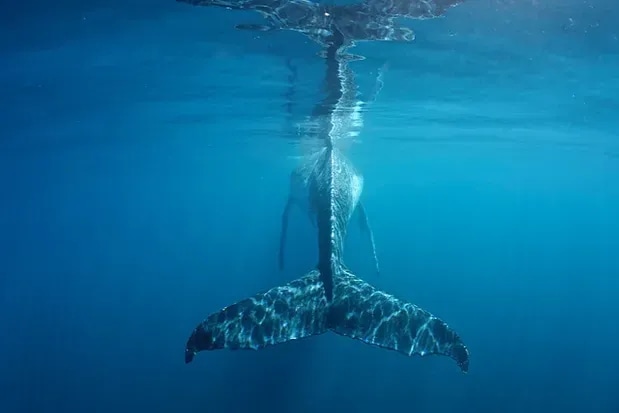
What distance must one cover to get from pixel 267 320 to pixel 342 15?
7.24 metres

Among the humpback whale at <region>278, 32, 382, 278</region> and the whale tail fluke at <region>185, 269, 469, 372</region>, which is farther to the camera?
the humpback whale at <region>278, 32, 382, 278</region>

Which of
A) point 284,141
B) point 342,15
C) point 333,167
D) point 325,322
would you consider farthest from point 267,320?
point 284,141

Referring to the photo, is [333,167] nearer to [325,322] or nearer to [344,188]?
[344,188]

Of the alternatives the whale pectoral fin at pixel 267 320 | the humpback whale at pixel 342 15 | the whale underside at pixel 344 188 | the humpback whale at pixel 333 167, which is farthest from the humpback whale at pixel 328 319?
the whale underside at pixel 344 188

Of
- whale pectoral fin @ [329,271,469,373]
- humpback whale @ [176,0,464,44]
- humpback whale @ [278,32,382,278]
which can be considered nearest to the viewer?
whale pectoral fin @ [329,271,469,373]

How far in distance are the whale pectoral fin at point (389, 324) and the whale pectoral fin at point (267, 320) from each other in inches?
16.1

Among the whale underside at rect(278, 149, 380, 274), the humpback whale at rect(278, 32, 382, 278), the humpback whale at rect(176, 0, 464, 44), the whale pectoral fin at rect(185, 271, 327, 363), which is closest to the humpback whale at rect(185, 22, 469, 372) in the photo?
the whale pectoral fin at rect(185, 271, 327, 363)

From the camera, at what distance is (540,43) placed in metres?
13.3

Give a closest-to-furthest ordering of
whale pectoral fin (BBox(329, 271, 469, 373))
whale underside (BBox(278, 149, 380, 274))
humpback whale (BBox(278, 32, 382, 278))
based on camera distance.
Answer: whale pectoral fin (BBox(329, 271, 469, 373)) < humpback whale (BBox(278, 32, 382, 278)) < whale underside (BBox(278, 149, 380, 274))

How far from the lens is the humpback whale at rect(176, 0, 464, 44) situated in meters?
10.6

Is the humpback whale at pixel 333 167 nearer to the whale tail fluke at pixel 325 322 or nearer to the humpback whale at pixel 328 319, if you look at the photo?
the humpback whale at pixel 328 319

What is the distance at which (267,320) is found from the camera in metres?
8.75

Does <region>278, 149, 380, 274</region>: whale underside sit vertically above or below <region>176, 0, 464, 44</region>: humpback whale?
below

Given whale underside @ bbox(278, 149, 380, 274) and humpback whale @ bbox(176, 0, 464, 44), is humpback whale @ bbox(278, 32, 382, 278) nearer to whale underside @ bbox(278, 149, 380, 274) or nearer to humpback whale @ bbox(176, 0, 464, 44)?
whale underside @ bbox(278, 149, 380, 274)
